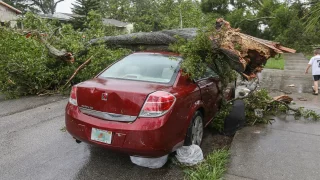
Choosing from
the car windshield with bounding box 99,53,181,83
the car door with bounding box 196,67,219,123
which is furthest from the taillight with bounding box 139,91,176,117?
the car door with bounding box 196,67,219,123

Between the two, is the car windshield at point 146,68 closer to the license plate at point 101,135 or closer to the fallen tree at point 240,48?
the fallen tree at point 240,48

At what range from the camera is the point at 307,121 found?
526 centimetres

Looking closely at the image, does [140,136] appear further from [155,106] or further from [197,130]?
[197,130]

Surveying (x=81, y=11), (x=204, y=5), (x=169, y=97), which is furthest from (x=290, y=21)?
(x=81, y=11)

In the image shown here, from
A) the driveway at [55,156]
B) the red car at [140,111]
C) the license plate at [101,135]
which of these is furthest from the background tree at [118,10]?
the license plate at [101,135]

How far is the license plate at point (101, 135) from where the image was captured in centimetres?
300

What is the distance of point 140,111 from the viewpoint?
2969mm

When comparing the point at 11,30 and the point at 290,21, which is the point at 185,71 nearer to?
the point at 11,30

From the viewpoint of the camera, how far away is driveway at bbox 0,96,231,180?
10.7 ft

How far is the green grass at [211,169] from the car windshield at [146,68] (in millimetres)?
1154

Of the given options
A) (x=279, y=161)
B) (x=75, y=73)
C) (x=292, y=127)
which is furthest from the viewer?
(x=75, y=73)

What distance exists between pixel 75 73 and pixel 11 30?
7.88ft

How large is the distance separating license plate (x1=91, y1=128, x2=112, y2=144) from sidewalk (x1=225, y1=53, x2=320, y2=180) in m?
1.47

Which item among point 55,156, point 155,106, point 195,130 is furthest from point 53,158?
point 195,130
